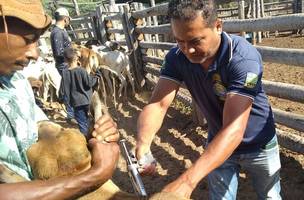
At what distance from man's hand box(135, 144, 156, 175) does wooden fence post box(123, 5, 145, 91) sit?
6.38m

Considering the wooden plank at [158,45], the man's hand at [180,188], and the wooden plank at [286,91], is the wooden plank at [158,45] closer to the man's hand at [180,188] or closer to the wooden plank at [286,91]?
the wooden plank at [286,91]

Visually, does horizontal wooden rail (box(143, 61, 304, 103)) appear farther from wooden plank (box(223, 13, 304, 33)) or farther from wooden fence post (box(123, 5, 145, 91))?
wooden fence post (box(123, 5, 145, 91))

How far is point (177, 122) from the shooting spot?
21.1ft

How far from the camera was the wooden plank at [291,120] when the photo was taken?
3.92 meters

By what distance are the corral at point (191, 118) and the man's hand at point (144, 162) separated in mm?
1873

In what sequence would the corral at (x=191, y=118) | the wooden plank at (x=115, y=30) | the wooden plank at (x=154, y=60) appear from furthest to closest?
the wooden plank at (x=115, y=30) < the wooden plank at (x=154, y=60) < the corral at (x=191, y=118)

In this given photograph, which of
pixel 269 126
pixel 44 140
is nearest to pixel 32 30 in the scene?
pixel 44 140

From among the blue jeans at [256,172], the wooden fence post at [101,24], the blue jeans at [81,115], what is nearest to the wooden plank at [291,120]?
the blue jeans at [256,172]

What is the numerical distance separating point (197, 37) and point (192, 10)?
14 centimetres

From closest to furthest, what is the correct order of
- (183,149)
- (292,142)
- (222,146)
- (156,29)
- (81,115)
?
1. (222,146)
2. (292,142)
3. (183,149)
4. (81,115)
5. (156,29)

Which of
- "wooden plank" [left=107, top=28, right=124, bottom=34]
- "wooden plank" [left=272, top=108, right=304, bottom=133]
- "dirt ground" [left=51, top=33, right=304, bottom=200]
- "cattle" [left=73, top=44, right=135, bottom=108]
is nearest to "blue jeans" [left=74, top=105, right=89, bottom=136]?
"dirt ground" [left=51, top=33, right=304, bottom=200]

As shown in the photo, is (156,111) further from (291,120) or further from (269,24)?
(291,120)

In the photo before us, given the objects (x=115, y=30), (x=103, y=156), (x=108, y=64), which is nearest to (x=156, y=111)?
(x=103, y=156)

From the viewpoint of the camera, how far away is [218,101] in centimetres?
245
